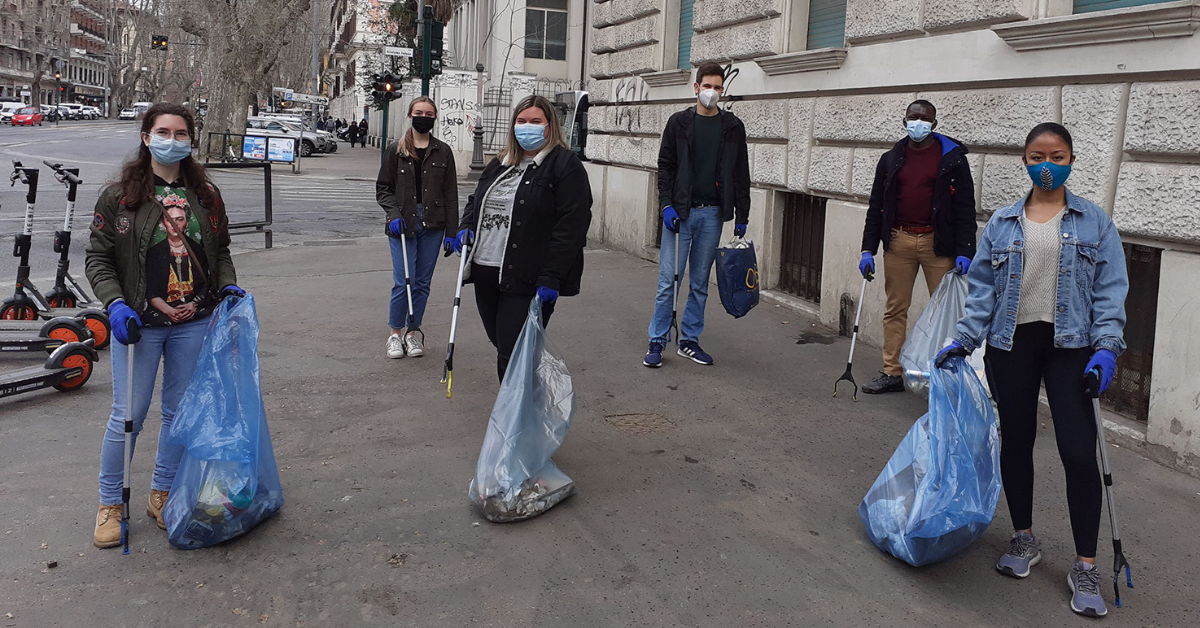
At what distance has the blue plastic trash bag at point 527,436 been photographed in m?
4.18

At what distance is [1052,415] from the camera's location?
12.0 feet

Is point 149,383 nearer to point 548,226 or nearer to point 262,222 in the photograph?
point 548,226

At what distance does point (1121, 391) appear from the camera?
5.64 m

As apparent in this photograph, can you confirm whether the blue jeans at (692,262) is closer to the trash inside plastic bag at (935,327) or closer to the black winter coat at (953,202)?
the black winter coat at (953,202)

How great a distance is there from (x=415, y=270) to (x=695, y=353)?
2.11m

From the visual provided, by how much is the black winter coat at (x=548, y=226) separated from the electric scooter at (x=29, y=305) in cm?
373

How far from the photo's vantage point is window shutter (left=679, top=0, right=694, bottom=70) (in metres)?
11.2

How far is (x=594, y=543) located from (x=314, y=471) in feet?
5.08

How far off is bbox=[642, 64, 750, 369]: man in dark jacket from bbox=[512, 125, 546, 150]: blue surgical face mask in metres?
2.02

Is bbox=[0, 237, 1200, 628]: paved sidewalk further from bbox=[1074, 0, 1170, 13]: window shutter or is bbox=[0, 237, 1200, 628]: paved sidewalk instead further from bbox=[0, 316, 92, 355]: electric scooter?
bbox=[1074, 0, 1170, 13]: window shutter

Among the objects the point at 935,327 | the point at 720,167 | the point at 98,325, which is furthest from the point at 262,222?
the point at 935,327

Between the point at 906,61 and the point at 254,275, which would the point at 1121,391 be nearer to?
the point at 906,61

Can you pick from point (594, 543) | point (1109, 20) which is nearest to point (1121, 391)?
point (1109, 20)

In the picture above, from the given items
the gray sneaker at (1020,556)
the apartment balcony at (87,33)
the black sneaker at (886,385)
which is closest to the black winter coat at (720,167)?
the black sneaker at (886,385)
